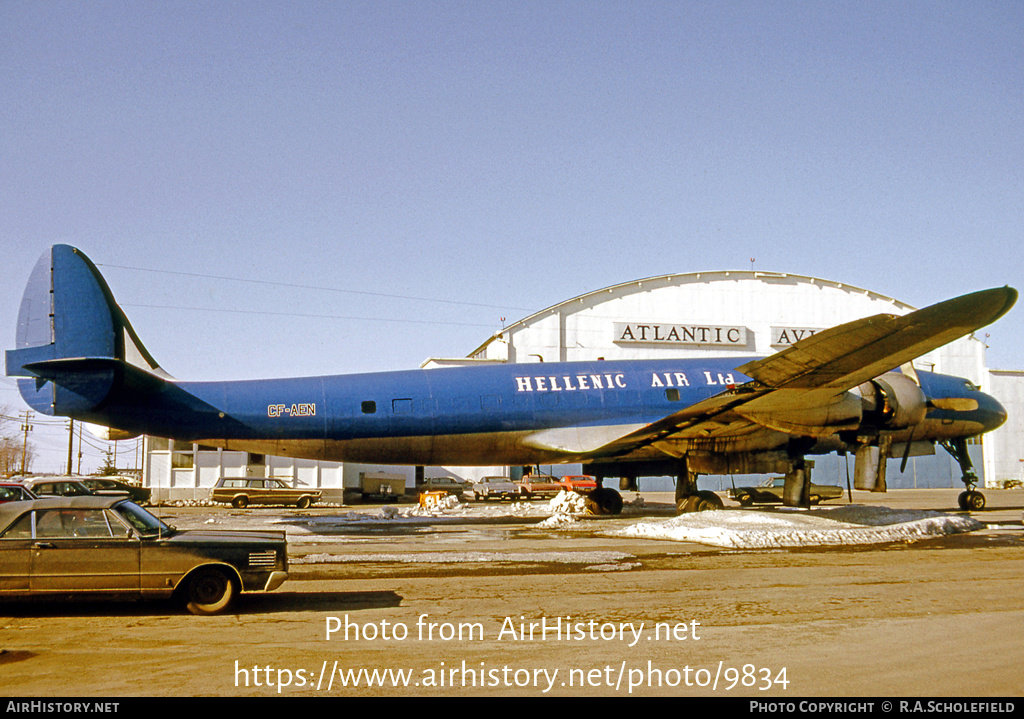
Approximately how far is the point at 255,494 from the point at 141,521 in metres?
31.6

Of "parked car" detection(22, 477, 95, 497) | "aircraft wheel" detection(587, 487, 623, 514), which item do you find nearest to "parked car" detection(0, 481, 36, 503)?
"parked car" detection(22, 477, 95, 497)

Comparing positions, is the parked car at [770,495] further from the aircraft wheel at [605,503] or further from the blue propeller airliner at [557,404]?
the aircraft wheel at [605,503]

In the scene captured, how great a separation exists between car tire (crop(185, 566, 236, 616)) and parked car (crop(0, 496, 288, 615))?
12 mm

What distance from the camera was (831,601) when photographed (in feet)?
30.9

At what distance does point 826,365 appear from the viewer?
607 inches

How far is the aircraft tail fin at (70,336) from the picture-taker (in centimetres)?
1725

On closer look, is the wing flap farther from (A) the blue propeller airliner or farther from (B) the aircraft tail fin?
(B) the aircraft tail fin

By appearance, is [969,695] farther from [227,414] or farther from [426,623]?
[227,414]

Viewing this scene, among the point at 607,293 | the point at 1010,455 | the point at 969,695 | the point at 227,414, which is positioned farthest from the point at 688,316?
the point at 969,695

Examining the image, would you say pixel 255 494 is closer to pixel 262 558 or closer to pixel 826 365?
pixel 826 365

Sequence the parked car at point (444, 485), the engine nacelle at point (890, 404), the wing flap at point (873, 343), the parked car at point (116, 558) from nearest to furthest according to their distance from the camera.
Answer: the parked car at point (116, 558)
the wing flap at point (873, 343)
the engine nacelle at point (890, 404)
the parked car at point (444, 485)

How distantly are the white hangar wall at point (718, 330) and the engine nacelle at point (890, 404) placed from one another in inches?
1294

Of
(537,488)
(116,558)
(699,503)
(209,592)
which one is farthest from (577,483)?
(116,558)

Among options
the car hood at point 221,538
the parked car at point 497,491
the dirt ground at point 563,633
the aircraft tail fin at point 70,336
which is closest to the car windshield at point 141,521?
the car hood at point 221,538
